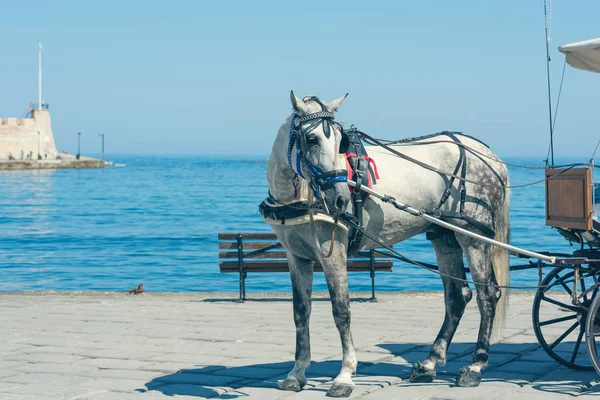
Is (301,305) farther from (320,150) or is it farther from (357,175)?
(320,150)

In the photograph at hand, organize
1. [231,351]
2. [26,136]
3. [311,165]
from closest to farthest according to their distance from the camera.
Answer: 1. [311,165]
2. [231,351]
3. [26,136]

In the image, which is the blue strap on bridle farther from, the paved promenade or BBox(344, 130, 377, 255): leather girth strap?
the paved promenade

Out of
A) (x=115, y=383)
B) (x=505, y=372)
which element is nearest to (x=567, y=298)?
(x=505, y=372)

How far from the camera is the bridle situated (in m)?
5.75

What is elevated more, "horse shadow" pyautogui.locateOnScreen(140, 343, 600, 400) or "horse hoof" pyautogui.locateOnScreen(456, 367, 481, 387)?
"horse hoof" pyautogui.locateOnScreen(456, 367, 481, 387)

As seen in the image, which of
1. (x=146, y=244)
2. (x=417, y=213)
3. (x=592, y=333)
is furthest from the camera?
(x=146, y=244)

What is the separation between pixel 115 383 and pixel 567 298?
6.36 meters

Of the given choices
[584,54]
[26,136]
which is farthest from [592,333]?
[26,136]

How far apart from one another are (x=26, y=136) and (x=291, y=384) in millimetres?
106265

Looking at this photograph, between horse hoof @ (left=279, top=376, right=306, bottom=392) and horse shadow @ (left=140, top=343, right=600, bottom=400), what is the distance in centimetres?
10

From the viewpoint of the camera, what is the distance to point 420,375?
671 centimetres

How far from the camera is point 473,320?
967cm

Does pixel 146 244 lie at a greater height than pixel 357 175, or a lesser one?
lesser

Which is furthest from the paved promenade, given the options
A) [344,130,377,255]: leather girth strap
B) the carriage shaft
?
[344,130,377,255]: leather girth strap
